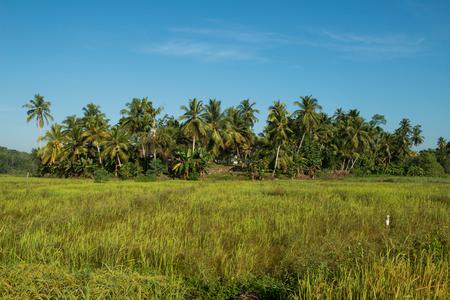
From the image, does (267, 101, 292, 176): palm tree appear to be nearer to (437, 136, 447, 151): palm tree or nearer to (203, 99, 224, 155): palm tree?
(203, 99, 224, 155): palm tree

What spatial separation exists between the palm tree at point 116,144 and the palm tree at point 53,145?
15.6 feet

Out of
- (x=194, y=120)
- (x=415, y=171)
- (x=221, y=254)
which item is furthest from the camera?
(x=415, y=171)

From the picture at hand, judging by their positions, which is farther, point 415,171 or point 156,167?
point 415,171

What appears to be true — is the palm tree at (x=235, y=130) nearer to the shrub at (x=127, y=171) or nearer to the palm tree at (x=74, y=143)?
the shrub at (x=127, y=171)

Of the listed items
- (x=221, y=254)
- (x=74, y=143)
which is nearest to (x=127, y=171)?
(x=74, y=143)

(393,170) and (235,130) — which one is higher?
(235,130)

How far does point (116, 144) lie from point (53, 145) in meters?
6.98

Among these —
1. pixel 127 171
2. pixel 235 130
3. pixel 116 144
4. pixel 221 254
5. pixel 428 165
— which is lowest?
pixel 221 254

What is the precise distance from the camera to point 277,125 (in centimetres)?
3403

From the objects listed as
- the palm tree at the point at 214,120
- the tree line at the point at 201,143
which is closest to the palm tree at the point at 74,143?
the tree line at the point at 201,143

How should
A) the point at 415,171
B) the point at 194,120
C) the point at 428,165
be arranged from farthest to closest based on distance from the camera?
1. the point at 428,165
2. the point at 415,171
3. the point at 194,120

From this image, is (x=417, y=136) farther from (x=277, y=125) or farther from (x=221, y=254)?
(x=221, y=254)

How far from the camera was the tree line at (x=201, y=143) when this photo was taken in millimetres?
32656

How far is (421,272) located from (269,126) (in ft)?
105
